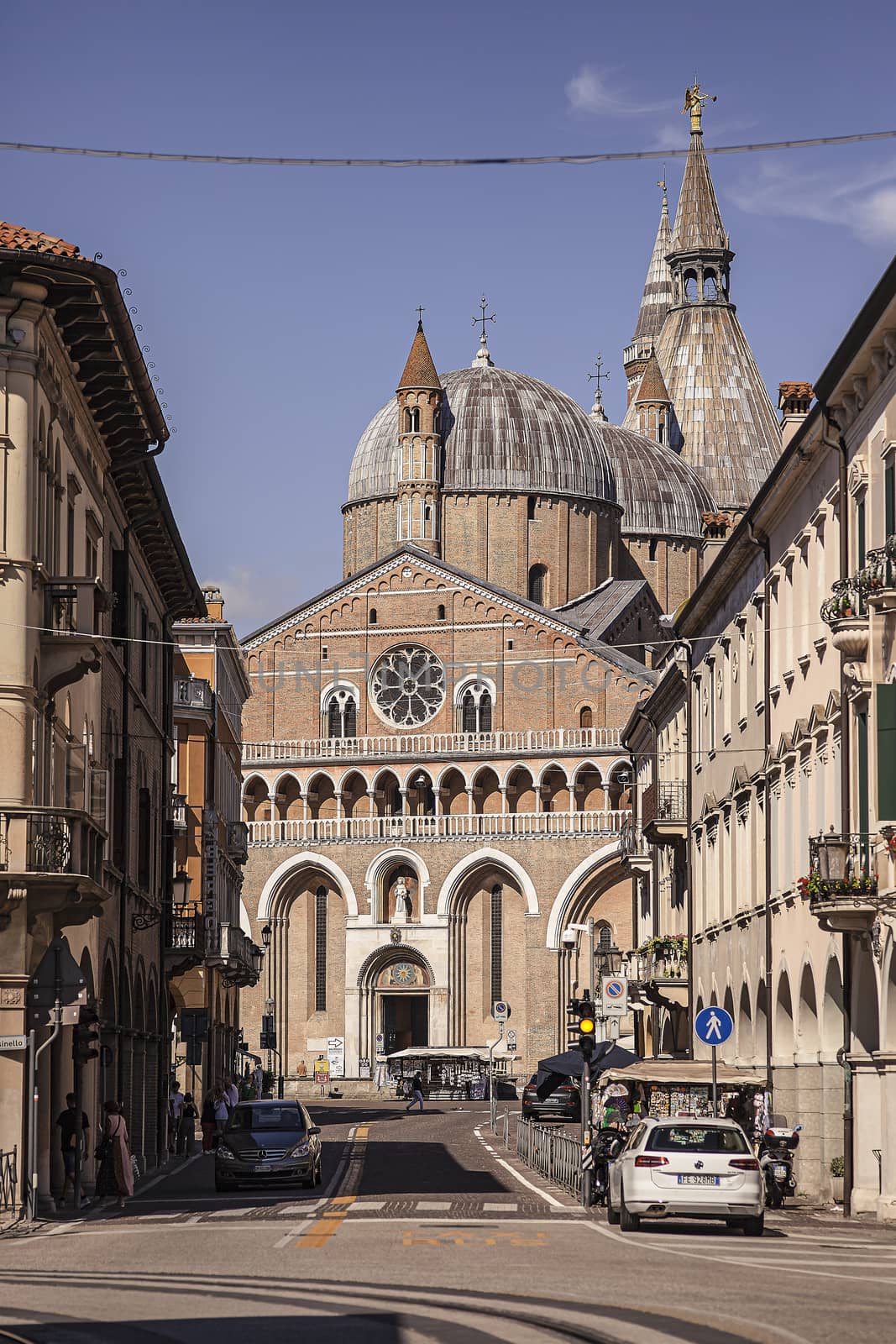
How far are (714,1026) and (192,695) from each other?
82.6ft

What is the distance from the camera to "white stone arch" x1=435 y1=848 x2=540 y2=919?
78.6 m

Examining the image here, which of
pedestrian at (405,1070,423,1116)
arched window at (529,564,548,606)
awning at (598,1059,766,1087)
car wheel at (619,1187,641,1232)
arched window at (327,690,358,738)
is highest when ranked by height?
arched window at (529,564,548,606)

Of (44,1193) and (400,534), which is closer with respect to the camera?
(44,1193)

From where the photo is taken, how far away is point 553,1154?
1227 inches

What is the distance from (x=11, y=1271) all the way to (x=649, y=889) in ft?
141

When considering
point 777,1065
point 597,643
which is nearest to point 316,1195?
point 777,1065

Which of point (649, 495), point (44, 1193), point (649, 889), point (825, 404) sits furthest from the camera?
point (649, 495)

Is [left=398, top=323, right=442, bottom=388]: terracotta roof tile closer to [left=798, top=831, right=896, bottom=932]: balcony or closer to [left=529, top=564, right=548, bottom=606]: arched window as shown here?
[left=529, top=564, right=548, bottom=606]: arched window

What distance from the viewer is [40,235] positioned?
24.4 m

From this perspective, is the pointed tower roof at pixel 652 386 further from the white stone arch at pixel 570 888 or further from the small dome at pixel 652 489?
the white stone arch at pixel 570 888

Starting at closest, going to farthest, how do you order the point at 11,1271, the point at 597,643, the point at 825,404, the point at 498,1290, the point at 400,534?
the point at 498,1290 < the point at 11,1271 < the point at 825,404 < the point at 597,643 < the point at 400,534

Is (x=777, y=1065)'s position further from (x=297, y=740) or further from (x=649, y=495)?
(x=649, y=495)

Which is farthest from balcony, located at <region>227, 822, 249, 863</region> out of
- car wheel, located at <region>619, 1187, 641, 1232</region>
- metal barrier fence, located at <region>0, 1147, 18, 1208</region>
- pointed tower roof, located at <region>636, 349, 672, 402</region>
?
pointed tower roof, located at <region>636, 349, 672, 402</region>

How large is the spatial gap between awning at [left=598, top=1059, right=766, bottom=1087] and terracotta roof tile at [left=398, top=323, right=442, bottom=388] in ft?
200
